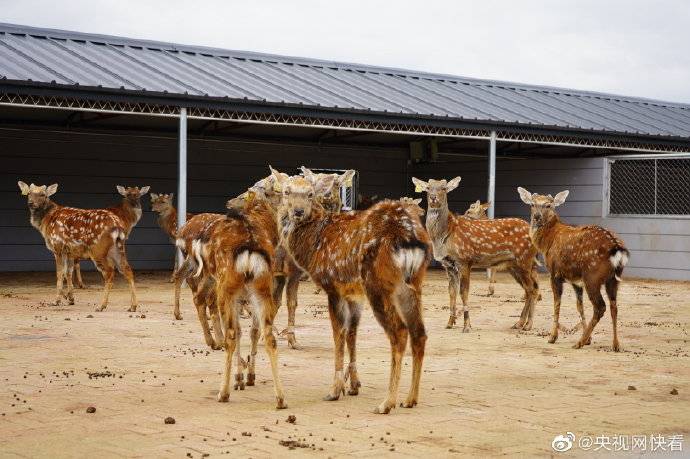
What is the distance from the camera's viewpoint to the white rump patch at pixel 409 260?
7832mm

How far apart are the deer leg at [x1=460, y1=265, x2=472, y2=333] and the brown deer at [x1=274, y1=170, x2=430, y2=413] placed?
15.4 feet

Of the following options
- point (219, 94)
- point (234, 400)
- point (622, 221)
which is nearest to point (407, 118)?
point (219, 94)

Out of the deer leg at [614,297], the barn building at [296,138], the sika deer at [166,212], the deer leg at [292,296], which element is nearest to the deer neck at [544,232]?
the deer leg at [614,297]

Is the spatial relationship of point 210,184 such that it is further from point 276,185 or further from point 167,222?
point 276,185

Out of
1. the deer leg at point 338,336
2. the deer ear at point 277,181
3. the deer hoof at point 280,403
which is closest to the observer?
the deer hoof at point 280,403

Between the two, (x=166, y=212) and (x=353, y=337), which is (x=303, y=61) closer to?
(x=166, y=212)

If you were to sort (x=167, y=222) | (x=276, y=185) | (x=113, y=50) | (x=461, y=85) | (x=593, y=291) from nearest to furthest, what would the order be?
1. (x=276, y=185)
2. (x=593, y=291)
3. (x=167, y=222)
4. (x=113, y=50)
5. (x=461, y=85)

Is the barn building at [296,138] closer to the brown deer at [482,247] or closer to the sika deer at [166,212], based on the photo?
the sika deer at [166,212]

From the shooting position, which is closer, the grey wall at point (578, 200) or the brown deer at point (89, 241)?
the brown deer at point (89, 241)

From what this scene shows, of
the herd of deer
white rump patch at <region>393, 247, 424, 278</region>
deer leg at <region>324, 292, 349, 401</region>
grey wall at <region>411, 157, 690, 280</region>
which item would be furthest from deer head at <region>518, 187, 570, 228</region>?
grey wall at <region>411, 157, 690, 280</region>

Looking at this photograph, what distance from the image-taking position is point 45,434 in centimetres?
688

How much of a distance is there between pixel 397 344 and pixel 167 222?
13842 mm

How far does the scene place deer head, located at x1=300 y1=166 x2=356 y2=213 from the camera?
30.3 ft

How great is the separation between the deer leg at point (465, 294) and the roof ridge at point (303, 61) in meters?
12.9
